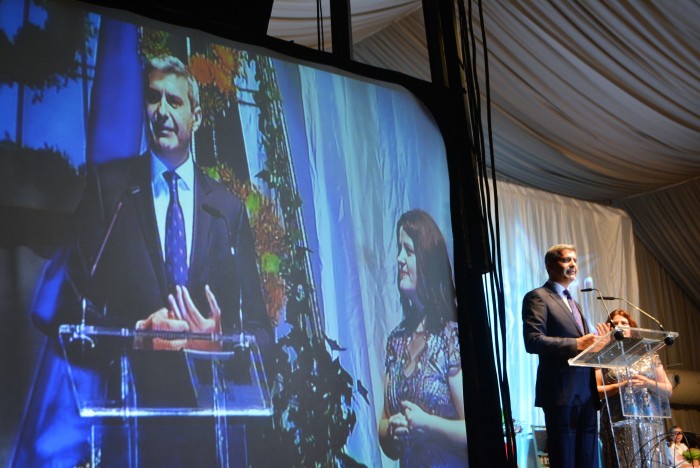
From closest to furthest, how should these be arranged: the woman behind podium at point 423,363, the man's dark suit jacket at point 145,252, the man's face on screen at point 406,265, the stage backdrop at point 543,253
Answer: the man's dark suit jacket at point 145,252, the woman behind podium at point 423,363, the man's face on screen at point 406,265, the stage backdrop at point 543,253

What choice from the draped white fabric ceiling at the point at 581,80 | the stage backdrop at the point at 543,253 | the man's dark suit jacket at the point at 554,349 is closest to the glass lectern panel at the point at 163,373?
the man's dark suit jacket at the point at 554,349

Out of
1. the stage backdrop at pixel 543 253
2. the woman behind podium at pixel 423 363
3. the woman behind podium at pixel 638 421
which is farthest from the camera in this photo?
the stage backdrop at pixel 543 253

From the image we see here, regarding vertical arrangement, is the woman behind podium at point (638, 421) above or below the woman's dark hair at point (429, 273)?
below

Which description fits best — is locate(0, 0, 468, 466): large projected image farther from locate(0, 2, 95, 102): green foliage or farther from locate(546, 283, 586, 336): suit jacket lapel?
locate(546, 283, 586, 336): suit jacket lapel

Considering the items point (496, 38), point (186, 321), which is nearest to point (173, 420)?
point (186, 321)

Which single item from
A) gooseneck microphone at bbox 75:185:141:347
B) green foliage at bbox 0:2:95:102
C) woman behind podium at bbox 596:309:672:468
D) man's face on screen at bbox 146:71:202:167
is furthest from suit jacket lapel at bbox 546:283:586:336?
green foliage at bbox 0:2:95:102

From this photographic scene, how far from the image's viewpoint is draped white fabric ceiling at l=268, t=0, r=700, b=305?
18.4ft

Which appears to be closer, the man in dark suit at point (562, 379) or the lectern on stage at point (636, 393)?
the lectern on stage at point (636, 393)

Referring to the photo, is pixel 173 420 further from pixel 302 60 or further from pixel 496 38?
pixel 496 38

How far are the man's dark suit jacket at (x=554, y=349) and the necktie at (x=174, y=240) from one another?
204 cm

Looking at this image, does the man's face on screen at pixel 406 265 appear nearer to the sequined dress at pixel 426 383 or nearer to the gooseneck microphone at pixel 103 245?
the sequined dress at pixel 426 383

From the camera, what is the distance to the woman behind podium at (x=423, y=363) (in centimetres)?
238

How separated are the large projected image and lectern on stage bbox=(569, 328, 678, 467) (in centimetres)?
109

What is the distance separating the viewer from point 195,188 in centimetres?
214
